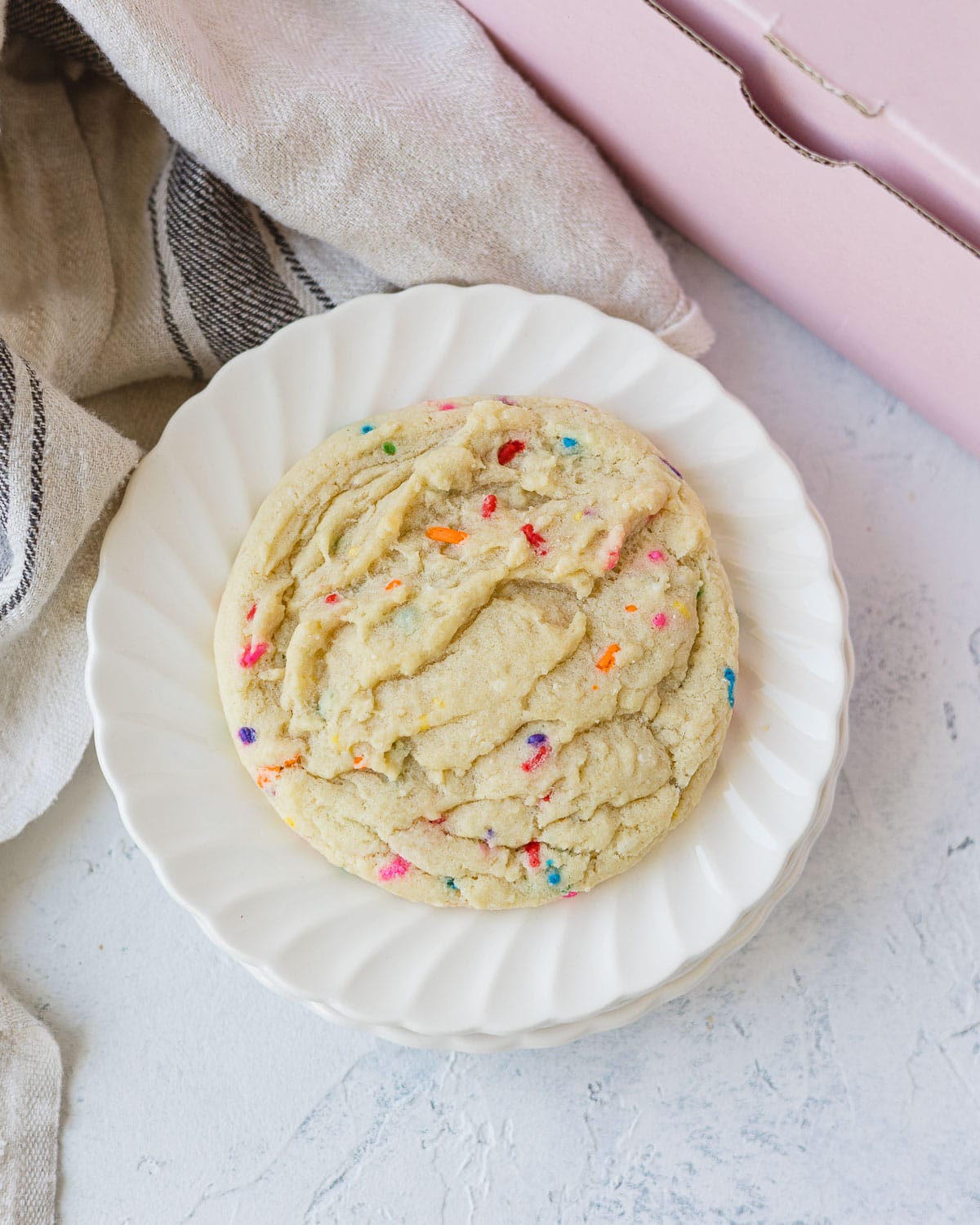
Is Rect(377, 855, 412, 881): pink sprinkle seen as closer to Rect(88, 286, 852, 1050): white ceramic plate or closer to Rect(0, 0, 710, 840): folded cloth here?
Rect(88, 286, 852, 1050): white ceramic plate

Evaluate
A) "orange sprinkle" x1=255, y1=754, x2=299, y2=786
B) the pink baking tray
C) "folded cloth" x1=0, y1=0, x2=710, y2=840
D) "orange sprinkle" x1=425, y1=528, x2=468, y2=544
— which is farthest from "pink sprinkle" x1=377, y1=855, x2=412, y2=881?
the pink baking tray

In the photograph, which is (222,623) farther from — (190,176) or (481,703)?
(190,176)

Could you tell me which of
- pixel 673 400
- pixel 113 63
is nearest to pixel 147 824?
pixel 673 400

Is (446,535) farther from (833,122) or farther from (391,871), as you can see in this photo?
(833,122)

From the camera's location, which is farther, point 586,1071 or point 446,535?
point 586,1071

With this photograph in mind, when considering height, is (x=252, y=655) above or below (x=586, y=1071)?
above

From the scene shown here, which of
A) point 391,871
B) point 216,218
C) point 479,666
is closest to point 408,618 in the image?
point 479,666

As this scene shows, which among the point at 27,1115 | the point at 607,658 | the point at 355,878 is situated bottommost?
the point at 27,1115
